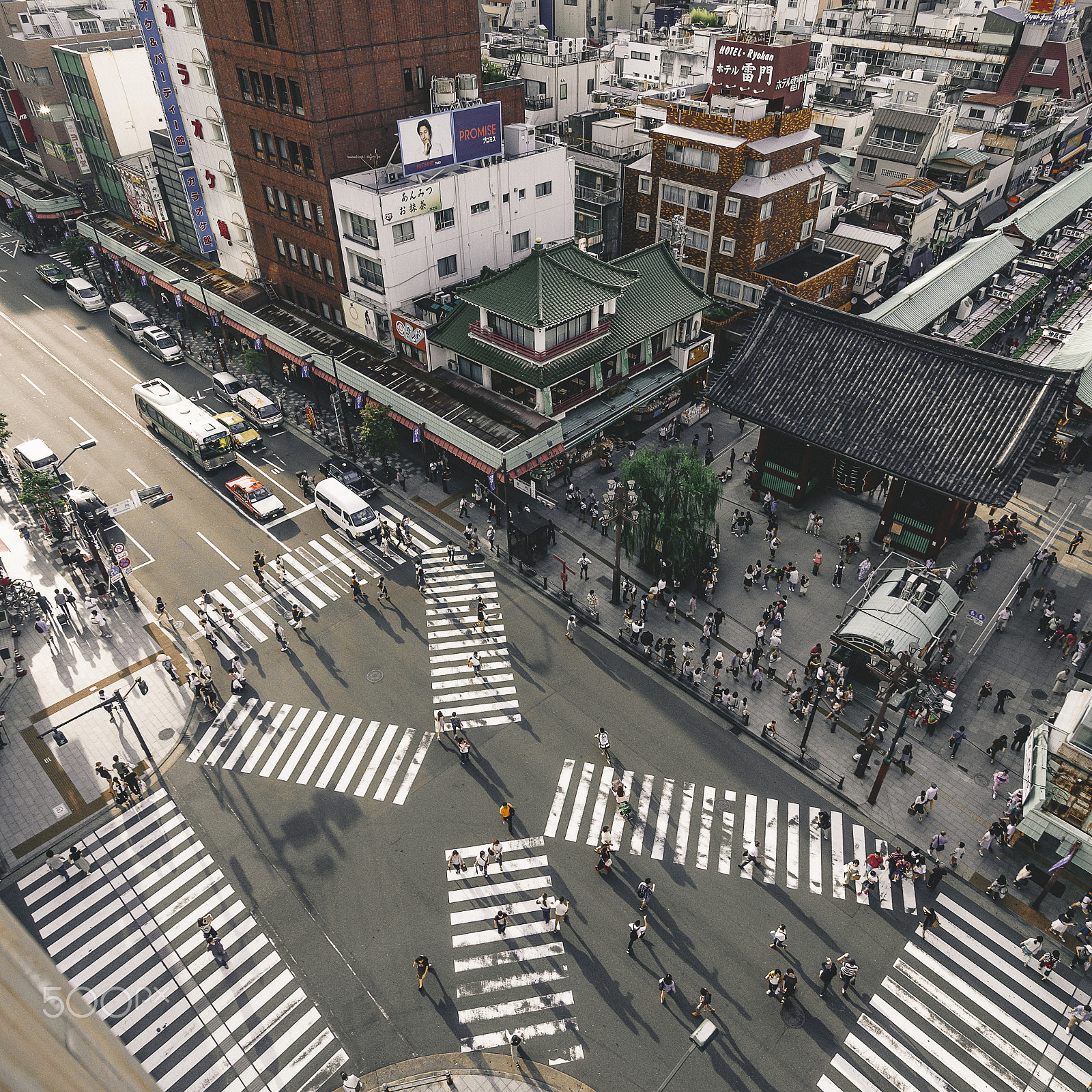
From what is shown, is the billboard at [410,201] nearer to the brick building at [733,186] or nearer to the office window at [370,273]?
the office window at [370,273]

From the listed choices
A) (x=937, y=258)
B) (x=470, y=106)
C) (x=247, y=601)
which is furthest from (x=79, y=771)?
(x=937, y=258)

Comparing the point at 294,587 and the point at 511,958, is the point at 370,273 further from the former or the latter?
the point at 511,958

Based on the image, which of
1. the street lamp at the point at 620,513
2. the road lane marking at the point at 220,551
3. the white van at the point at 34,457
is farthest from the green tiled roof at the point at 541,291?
the white van at the point at 34,457

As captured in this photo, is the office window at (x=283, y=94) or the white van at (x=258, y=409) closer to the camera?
the office window at (x=283, y=94)

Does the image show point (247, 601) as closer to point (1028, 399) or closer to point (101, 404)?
point (101, 404)

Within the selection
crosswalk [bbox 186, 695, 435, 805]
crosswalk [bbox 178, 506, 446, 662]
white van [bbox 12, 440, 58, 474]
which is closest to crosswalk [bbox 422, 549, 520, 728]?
crosswalk [bbox 178, 506, 446, 662]
